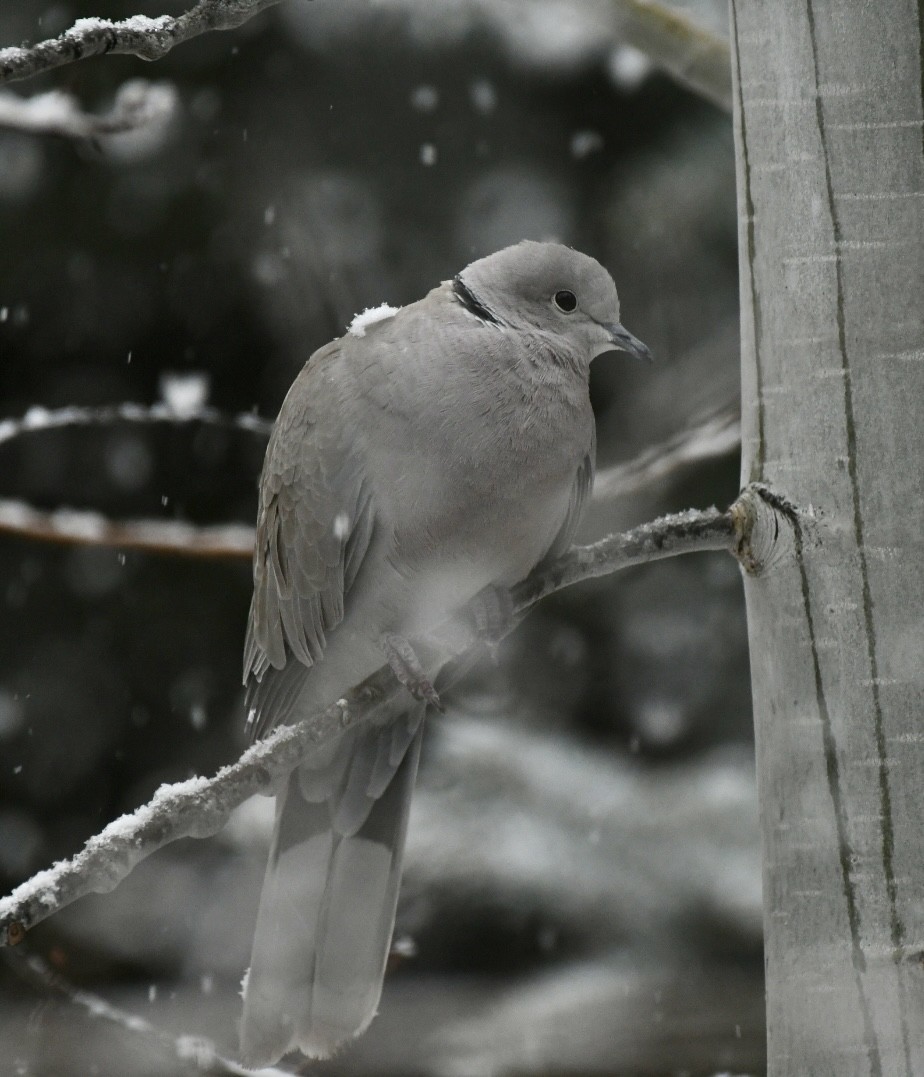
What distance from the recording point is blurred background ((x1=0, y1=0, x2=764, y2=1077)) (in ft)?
11.0

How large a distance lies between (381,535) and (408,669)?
0.78ft

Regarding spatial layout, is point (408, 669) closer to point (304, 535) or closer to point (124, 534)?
point (304, 535)

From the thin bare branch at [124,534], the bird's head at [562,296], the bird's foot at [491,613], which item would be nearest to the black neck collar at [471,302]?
the bird's head at [562,296]

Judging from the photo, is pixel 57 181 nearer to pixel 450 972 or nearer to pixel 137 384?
pixel 137 384

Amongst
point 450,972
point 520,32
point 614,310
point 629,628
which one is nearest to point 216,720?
point 450,972

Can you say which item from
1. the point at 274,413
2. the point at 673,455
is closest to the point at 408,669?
the point at 673,455

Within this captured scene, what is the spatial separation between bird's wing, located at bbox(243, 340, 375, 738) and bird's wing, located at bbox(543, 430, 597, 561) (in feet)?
1.11

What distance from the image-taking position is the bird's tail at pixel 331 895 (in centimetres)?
216

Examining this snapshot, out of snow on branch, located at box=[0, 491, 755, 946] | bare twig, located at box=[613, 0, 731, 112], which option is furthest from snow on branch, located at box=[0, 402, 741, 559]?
snow on branch, located at box=[0, 491, 755, 946]

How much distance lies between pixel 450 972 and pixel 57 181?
2391 mm

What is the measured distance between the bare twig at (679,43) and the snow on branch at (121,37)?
1381mm

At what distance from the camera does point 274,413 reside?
374 cm

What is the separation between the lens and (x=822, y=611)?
1358mm

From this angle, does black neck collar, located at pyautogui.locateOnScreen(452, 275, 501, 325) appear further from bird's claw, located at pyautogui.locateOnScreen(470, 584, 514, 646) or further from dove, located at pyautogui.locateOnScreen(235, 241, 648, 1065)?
bird's claw, located at pyautogui.locateOnScreen(470, 584, 514, 646)
